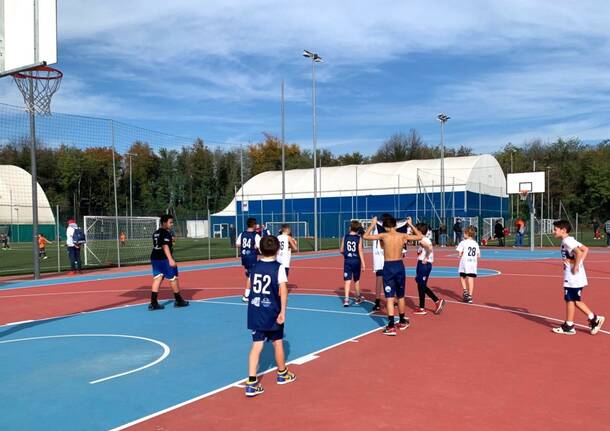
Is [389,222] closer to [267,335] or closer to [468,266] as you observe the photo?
[267,335]

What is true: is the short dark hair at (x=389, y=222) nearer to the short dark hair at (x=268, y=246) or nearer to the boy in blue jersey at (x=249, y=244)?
the short dark hair at (x=268, y=246)

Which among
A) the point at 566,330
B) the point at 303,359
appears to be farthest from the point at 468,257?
the point at 303,359

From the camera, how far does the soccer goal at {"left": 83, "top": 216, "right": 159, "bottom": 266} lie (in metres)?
25.6

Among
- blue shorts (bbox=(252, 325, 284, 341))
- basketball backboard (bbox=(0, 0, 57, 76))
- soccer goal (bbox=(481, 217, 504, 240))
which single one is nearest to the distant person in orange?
basketball backboard (bbox=(0, 0, 57, 76))

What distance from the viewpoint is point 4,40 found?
754 cm

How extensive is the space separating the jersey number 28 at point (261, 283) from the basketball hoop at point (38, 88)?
1563 cm

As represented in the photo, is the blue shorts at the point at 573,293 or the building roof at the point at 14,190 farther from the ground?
the building roof at the point at 14,190

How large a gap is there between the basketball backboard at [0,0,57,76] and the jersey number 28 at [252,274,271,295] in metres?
4.22

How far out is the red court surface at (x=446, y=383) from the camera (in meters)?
5.14

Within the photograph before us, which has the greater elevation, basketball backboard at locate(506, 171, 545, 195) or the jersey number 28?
basketball backboard at locate(506, 171, 545, 195)

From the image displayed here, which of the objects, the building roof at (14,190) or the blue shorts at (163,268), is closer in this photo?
the blue shorts at (163,268)

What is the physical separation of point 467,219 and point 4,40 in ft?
126

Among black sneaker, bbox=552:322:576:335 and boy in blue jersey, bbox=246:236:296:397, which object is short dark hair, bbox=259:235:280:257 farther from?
black sneaker, bbox=552:322:576:335

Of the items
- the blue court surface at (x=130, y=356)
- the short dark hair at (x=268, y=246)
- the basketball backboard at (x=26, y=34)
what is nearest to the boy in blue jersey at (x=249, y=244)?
the blue court surface at (x=130, y=356)
